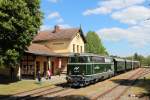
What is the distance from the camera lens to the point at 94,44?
109 m

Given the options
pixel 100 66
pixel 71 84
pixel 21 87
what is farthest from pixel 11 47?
pixel 100 66

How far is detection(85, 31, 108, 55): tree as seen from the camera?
106m

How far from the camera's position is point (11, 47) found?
34750 millimetres

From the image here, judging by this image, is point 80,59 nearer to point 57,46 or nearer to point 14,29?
point 14,29

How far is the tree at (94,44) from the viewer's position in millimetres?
106100

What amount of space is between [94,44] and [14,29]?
75893 millimetres

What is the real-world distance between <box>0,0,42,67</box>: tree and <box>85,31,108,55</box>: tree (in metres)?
70.0

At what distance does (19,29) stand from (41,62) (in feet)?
47.3

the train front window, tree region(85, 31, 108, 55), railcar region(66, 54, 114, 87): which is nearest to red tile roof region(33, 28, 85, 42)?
railcar region(66, 54, 114, 87)

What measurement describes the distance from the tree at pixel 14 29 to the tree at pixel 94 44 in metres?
70.0

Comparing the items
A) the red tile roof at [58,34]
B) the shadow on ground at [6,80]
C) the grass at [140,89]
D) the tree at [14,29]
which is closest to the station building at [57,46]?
the red tile roof at [58,34]

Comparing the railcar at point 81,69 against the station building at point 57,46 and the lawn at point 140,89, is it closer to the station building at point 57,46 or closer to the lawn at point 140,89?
the lawn at point 140,89

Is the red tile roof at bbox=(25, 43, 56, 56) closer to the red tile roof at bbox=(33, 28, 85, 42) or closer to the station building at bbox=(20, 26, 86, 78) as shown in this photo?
the station building at bbox=(20, 26, 86, 78)

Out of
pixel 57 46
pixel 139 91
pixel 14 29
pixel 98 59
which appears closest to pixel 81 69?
pixel 98 59
